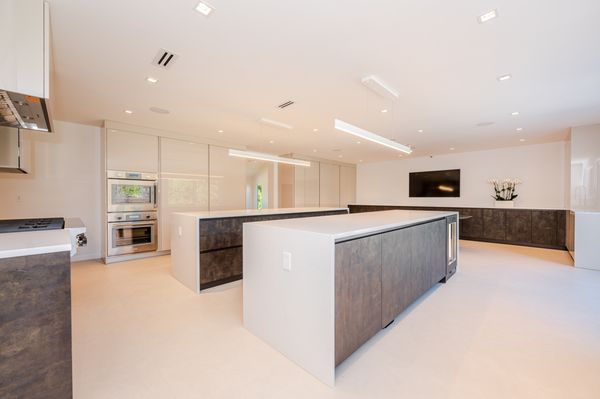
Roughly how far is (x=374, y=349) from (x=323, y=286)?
0.84 meters

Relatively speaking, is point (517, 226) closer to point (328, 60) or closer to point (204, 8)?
point (328, 60)

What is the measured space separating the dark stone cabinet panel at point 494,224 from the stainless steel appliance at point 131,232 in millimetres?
7969

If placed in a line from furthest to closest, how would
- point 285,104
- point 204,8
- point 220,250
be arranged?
1. point 285,104
2. point 220,250
3. point 204,8

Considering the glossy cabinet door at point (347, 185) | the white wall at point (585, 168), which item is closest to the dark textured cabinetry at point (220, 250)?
the white wall at point (585, 168)

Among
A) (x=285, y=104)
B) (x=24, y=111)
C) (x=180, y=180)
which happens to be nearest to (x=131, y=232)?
Result: (x=180, y=180)

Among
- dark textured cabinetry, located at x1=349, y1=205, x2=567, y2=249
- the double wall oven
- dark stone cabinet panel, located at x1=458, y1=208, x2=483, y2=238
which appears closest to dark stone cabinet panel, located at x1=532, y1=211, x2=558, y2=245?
dark textured cabinetry, located at x1=349, y1=205, x2=567, y2=249

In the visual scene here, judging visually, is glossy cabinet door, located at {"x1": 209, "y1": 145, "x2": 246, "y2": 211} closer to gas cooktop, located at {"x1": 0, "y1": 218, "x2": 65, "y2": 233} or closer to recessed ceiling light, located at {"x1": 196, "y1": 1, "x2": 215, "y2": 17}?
gas cooktop, located at {"x1": 0, "y1": 218, "x2": 65, "y2": 233}

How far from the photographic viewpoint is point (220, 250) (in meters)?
3.50

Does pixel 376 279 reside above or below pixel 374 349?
above

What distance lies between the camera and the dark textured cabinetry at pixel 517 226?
5.89m

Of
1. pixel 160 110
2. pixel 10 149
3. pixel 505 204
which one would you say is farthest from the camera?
pixel 505 204

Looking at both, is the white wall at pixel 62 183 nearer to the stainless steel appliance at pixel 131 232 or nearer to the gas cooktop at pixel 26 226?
the stainless steel appliance at pixel 131 232

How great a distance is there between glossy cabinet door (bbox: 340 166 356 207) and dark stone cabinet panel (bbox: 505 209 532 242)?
185 inches

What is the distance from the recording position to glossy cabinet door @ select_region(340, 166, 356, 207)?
9.42m
